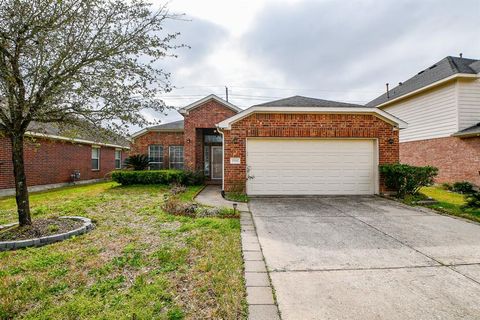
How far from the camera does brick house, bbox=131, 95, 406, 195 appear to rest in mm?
9172

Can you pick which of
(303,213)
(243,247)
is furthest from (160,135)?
(243,247)

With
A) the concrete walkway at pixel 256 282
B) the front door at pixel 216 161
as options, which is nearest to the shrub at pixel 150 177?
the front door at pixel 216 161

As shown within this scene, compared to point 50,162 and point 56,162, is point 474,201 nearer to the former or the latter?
point 50,162

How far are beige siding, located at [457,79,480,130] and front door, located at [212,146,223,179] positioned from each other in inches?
474

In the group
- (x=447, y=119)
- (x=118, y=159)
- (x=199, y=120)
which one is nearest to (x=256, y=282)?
(x=199, y=120)

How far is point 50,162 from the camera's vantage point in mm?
12883

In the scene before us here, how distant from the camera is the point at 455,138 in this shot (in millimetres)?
11141

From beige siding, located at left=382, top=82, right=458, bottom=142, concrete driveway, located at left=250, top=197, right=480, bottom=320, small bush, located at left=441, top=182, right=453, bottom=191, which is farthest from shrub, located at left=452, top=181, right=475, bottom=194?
concrete driveway, located at left=250, top=197, right=480, bottom=320

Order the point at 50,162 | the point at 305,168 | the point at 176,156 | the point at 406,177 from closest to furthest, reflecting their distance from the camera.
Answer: the point at 406,177
the point at 305,168
the point at 50,162
the point at 176,156

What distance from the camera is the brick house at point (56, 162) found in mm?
10422

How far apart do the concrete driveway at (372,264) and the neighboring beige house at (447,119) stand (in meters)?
6.77

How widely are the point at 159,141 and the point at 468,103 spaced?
53.9 feet

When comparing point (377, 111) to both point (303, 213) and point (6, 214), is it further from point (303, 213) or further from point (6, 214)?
point (6, 214)

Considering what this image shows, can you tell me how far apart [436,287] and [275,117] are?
720 cm
